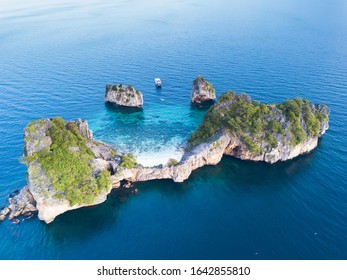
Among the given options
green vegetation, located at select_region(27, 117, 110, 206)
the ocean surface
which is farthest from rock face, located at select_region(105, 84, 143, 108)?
green vegetation, located at select_region(27, 117, 110, 206)

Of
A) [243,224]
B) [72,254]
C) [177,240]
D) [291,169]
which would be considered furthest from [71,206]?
[291,169]

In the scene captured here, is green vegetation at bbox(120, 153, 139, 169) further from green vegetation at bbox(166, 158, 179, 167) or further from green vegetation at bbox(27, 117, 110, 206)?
green vegetation at bbox(166, 158, 179, 167)

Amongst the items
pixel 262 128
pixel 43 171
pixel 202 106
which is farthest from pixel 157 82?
pixel 43 171

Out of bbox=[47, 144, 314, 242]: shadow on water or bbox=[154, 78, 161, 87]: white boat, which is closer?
bbox=[47, 144, 314, 242]: shadow on water

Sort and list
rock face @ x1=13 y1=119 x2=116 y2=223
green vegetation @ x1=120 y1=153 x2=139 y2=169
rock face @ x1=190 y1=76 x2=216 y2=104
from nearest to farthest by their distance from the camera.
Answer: rock face @ x1=13 y1=119 x2=116 y2=223 → green vegetation @ x1=120 y1=153 x2=139 y2=169 → rock face @ x1=190 y1=76 x2=216 y2=104

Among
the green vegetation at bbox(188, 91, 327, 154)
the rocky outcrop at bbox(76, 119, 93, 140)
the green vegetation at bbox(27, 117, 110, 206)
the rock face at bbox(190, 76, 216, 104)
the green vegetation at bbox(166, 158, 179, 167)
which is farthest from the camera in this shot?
the rock face at bbox(190, 76, 216, 104)

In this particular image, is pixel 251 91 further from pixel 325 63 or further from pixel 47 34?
pixel 47 34

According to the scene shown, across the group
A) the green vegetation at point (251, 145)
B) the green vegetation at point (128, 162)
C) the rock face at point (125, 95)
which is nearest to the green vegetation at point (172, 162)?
the green vegetation at point (128, 162)

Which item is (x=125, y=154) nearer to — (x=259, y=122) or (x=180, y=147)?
(x=180, y=147)
